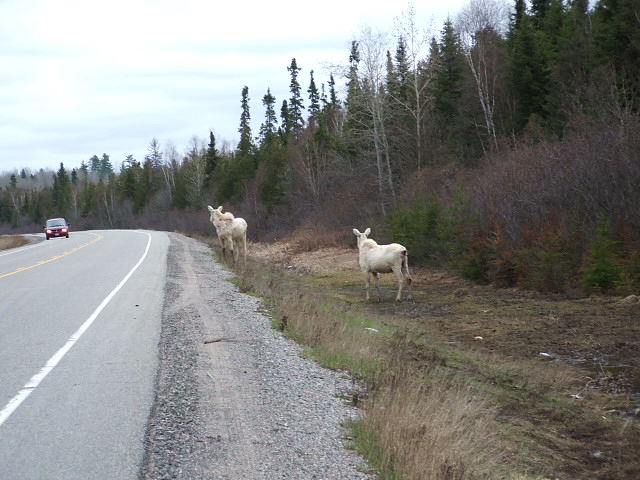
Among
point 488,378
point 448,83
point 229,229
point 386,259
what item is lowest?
point 488,378

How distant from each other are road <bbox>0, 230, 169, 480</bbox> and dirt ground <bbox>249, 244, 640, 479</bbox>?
5.06 m

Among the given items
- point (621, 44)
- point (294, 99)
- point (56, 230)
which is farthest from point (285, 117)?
point (621, 44)

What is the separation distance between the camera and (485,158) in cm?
3531

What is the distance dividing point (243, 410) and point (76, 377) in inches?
100

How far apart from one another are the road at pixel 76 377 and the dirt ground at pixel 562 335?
5057 millimetres

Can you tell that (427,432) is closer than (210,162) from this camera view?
Yes

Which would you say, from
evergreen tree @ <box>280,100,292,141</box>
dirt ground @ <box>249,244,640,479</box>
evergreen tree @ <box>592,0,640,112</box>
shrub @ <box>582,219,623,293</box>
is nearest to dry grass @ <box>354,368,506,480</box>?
dirt ground @ <box>249,244,640,479</box>

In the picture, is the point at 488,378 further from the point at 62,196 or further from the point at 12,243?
the point at 62,196

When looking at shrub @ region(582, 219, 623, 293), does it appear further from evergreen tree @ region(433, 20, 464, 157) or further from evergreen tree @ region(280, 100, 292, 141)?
evergreen tree @ region(280, 100, 292, 141)

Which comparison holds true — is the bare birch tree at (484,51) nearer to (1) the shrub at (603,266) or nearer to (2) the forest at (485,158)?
(2) the forest at (485,158)

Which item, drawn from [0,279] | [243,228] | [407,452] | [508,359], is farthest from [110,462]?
[243,228]

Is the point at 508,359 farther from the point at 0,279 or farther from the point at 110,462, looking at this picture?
the point at 0,279

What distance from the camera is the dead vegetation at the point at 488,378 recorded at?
6914 mm

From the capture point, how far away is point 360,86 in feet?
132
